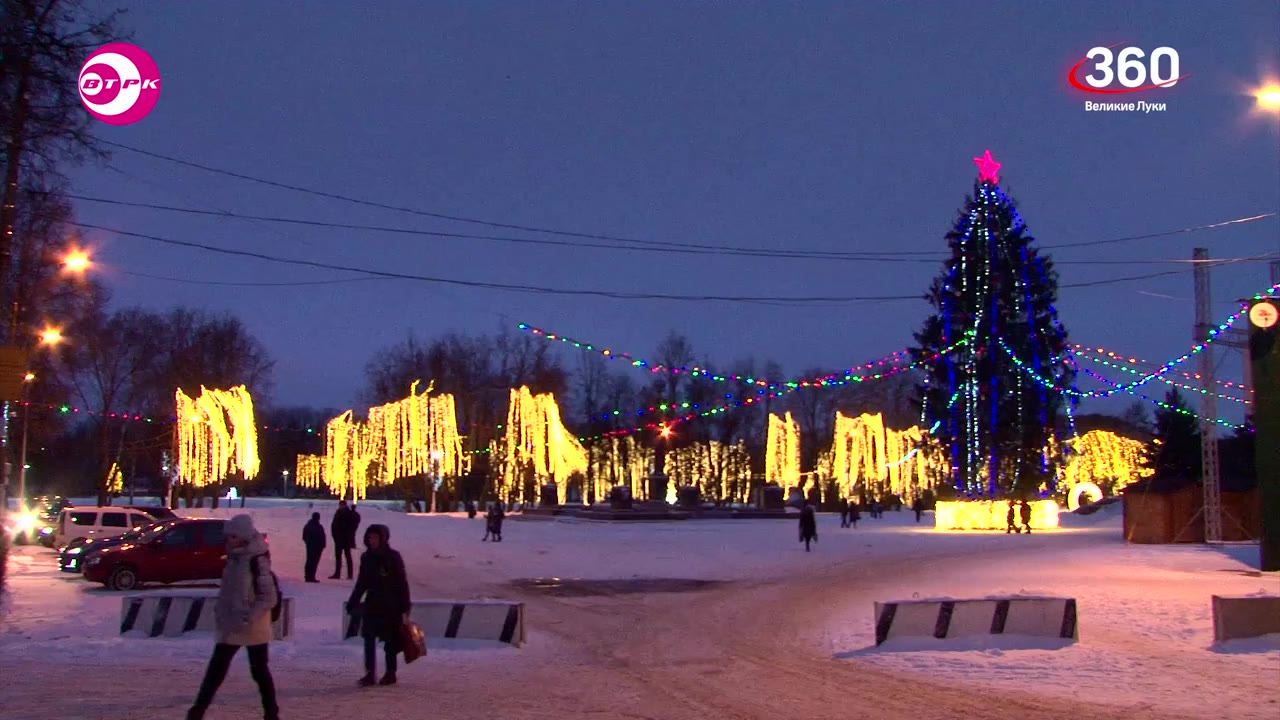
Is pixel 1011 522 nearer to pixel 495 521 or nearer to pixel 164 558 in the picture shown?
pixel 495 521

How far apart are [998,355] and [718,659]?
1611 inches

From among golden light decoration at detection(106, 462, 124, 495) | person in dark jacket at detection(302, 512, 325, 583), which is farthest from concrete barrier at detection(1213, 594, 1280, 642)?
golden light decoration at detection(106, 462, 124, 495)

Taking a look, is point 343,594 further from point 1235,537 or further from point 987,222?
point 987,222

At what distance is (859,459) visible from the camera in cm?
6056

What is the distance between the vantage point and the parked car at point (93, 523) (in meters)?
31.9

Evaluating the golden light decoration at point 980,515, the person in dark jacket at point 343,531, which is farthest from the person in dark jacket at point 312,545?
the golden light decoration at point 980,515

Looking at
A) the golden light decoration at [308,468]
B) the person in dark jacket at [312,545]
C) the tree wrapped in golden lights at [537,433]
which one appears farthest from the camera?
the golden light decoration at [308,468]

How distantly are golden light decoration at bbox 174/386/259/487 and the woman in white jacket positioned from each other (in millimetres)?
41703

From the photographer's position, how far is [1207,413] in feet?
114

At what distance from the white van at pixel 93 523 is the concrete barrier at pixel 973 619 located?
2397cm

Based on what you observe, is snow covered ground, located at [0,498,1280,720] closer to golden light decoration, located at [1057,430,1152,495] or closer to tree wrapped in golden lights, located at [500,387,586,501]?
tree wrapped in golden lights, located at [500,387,586,501]

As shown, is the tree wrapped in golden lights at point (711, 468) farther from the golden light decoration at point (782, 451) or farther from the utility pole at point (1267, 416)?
the utility pole at point (1267, 416)

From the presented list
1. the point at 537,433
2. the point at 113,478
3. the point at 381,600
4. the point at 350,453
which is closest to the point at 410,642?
the point at 381,600

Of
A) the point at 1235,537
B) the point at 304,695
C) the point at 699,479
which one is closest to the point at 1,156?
the point at 304,695
